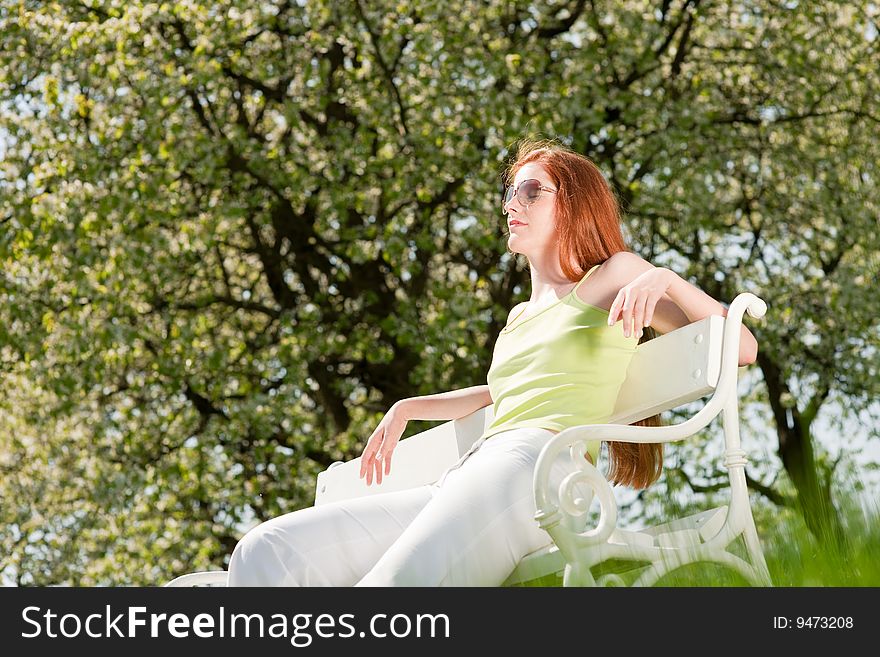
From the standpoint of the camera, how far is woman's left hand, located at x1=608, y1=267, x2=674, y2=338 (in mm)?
A: 2938

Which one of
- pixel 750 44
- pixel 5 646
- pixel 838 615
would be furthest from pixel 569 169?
pixel 750 44

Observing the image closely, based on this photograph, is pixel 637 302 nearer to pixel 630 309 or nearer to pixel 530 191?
pixel 630 309

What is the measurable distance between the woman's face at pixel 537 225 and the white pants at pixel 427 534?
2.30 ft

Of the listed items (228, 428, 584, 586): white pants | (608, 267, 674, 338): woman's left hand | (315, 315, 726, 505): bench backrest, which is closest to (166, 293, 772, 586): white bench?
(315, 315, 726, 505): bench backrest

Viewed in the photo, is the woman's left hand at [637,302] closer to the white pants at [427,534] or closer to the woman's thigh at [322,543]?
the white pants at [427,534]

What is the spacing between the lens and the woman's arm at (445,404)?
12.5 feet

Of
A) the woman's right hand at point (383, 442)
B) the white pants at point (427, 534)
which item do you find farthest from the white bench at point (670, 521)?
the woman's right hand at point (383, 442)

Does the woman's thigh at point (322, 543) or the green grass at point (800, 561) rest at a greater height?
the woman's thigh at point (322, 543)

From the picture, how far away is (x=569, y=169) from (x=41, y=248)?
7004 mm

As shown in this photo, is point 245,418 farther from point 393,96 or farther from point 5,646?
point 5,646

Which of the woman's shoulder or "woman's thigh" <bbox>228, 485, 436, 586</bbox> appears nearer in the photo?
"woman's thigh" <bbox>228, 485, 436, 586</bbox>

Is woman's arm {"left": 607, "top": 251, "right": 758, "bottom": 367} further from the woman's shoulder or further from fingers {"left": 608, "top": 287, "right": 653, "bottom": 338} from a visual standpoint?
fingers {"left": 608, "top": 287, "right": 653, "bottom": 338}

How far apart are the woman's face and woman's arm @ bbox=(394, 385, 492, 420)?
21.3 inches

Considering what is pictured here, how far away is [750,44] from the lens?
1141cm
